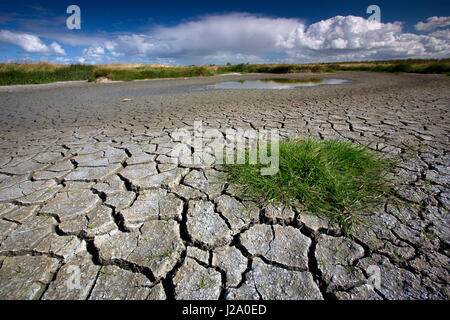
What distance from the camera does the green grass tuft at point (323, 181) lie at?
1.46 m

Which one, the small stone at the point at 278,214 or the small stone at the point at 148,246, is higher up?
the small stone at the point at 278,214

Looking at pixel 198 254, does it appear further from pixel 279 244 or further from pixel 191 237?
pixel 279 244

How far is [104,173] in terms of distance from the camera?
2100mm

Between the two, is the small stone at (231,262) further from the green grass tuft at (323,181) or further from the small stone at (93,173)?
the small stone at (93,173)

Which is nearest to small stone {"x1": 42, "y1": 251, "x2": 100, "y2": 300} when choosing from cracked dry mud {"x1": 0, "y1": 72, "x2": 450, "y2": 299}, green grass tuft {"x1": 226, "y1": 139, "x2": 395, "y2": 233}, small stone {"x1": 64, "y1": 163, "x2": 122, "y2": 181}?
cracked dry mud {"x1": 0, "y1": 72, "x2": 450, "y2": 299}

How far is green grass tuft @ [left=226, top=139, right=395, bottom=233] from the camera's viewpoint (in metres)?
1.46

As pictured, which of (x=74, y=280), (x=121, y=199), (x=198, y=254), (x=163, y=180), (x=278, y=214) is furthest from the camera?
(x=163, y=180)

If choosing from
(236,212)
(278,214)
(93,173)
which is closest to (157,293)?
(236,212)

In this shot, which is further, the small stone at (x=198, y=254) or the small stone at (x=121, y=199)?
the small stone at (x=121, y=199)

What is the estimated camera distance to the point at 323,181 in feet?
5.24

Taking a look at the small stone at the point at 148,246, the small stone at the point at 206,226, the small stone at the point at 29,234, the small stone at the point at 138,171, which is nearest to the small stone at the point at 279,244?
the small stone at the point at 206,226

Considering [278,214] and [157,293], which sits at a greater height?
[278,214]

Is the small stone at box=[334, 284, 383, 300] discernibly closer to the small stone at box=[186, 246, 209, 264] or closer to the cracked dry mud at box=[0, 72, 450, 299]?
the cracked dry mud at box=[0, 72, 450, 299]
